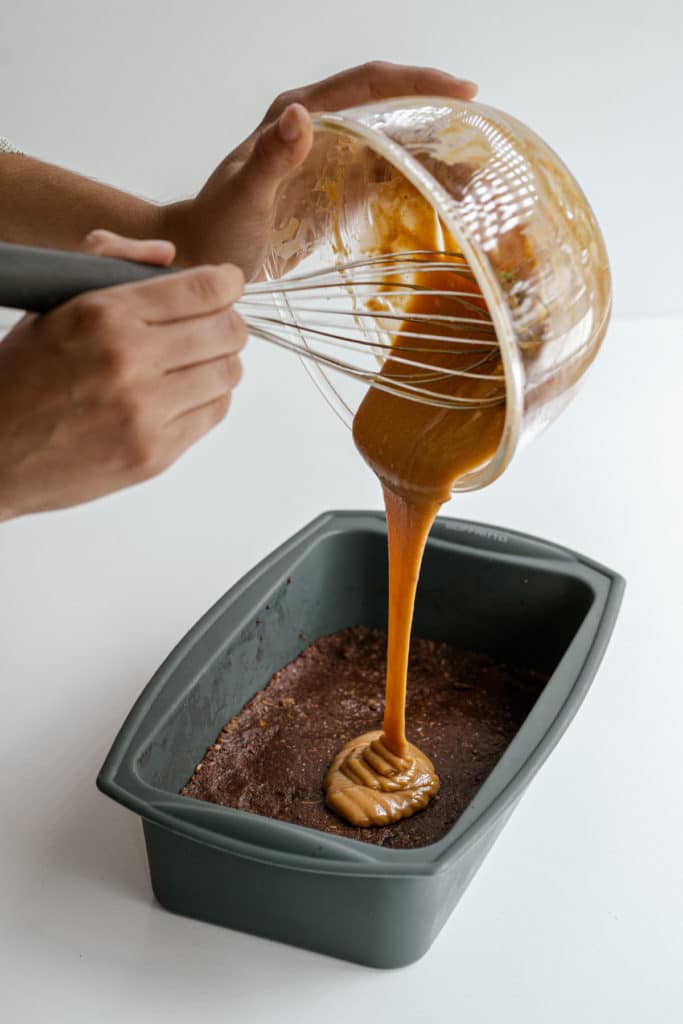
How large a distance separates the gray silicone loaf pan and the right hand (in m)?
0.17

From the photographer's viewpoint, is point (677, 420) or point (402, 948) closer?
point (402, 948)

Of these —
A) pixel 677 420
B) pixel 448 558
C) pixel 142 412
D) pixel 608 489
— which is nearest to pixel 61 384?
pixel 142 412

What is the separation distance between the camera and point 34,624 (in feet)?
2.95

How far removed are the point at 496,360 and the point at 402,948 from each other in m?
0.31

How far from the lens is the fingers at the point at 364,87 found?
788 millimetres

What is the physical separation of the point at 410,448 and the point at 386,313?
9 centimetres

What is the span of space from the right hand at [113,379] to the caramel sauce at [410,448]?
0.13 meters

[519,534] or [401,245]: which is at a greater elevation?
[401,245]

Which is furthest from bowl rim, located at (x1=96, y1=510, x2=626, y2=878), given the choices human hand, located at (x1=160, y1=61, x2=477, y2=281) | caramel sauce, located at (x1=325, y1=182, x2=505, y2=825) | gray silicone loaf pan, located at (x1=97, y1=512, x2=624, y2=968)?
human hand, located at (x1=160, y1=61, x2=477, y2=281)

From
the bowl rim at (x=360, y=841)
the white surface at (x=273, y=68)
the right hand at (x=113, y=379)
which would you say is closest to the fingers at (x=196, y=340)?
the right hand at (x=113, y=379)

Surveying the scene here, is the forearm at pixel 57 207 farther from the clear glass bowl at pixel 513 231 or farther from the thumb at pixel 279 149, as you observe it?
the clear glass bowl at pixel 513 231

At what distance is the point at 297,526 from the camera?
1.04 meters

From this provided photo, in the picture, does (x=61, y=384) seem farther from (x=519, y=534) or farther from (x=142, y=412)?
(x=519, y=534)

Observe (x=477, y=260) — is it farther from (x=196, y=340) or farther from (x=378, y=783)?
(x=378, y=783)
